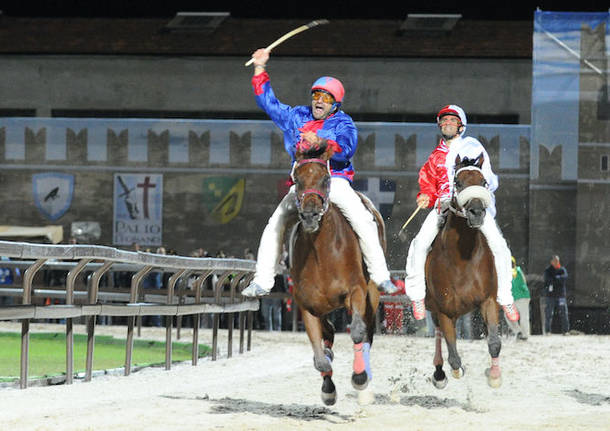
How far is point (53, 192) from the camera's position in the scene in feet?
101

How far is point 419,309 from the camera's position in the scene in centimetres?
1023

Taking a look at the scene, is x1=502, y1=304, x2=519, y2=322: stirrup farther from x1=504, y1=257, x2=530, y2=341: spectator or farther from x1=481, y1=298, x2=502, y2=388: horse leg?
→ x1=504, y1=257, x2=530, y2=341: spectator

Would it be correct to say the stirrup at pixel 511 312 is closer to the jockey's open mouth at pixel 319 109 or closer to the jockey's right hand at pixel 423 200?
the jockey's right hand at pixel 423 200

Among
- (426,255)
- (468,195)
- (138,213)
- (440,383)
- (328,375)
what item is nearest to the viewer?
(328,375)

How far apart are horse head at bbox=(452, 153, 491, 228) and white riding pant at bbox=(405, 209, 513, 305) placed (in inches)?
14.2

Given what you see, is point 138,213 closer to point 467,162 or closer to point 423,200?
point 423,200

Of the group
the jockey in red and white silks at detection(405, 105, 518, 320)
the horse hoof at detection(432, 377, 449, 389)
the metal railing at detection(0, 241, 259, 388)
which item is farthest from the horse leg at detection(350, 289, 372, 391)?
the metal railing at detection(0, 241, 259, 388)

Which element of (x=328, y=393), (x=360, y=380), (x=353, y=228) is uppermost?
(x=353, y=228)

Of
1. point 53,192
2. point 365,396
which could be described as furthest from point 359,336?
point 53,192

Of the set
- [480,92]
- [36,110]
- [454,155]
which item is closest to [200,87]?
[36,110]

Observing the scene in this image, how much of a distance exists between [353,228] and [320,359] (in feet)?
3.36

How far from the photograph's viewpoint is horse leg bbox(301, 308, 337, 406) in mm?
8523

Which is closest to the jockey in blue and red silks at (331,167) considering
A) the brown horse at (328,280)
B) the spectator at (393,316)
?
the brown horse at (328,280)

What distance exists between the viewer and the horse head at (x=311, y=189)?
8.09 meters
